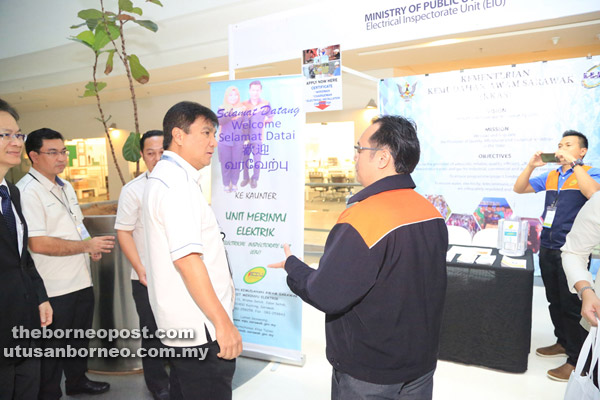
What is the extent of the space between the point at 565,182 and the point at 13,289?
349cm

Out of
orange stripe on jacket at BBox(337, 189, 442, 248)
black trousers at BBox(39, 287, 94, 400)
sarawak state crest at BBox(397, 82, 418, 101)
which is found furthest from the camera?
sarawak state crest at BBox(397, 82, 418, 101)

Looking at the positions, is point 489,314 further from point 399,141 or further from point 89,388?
point 89,388

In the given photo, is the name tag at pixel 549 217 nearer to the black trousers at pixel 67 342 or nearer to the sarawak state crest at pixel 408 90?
the sarawak state crest at pixel 408 90

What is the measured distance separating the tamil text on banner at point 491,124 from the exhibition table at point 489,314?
1796 mm

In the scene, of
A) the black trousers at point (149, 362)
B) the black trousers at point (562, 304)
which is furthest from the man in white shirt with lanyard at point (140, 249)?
the black trousers at point (562, 304)

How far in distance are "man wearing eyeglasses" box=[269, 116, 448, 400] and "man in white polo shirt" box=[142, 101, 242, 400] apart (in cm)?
31

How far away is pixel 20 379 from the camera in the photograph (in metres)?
1.61

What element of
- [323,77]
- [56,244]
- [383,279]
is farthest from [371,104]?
[383,279]

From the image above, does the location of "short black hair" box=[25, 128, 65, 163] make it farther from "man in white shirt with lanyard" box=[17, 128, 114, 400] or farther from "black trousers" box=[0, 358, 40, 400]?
"black trousers" box=[0, 358, 40, 400]

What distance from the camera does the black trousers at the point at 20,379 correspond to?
1.48m

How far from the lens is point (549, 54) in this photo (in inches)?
296

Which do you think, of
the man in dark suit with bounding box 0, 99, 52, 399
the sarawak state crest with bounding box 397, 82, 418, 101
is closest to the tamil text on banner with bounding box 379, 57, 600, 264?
the sarawak state crest with bounding box 397, 82, 418, 101

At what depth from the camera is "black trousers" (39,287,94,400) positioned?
2324 mm

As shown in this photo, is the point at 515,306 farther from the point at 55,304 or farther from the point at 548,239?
the point at 55,304
